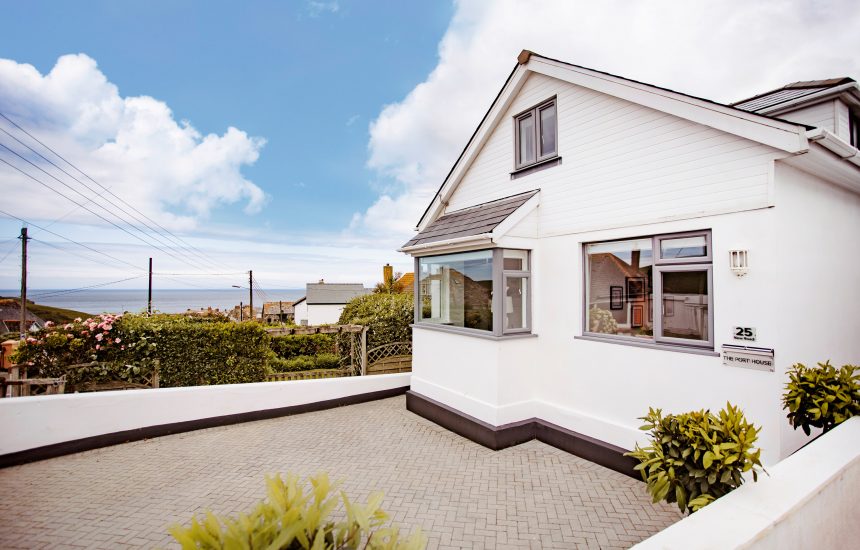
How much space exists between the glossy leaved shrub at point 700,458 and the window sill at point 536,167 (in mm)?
4527

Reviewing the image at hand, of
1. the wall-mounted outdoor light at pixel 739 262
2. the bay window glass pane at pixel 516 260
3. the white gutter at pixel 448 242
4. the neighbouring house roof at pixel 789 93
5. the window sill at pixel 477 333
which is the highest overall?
the neighbouring house roof at pixel 789 93

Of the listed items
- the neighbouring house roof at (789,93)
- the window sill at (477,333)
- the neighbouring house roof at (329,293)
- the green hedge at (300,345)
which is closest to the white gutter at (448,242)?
the window sill at (477,333)

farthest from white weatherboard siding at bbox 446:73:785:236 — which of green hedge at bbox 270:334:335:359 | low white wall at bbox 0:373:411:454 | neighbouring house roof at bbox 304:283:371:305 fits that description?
neighbouring house roof at bbox 304:283:371:305

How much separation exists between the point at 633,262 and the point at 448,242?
2.98m

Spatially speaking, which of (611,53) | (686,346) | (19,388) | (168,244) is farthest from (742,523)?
(168,244)

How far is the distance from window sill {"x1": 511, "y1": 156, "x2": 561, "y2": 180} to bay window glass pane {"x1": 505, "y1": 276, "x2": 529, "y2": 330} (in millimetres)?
2024

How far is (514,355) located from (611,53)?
9.67 meters

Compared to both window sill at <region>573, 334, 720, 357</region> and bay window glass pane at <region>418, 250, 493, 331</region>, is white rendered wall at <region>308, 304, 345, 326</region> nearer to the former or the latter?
bay window glass pane at <region>418, 250, 493, 331</region>

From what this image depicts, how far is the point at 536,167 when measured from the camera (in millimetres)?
6730

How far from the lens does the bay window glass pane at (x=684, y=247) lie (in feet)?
15.0

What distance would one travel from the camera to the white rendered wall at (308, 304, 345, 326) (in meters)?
50.5

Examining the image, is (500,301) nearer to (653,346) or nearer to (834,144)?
(653,346)

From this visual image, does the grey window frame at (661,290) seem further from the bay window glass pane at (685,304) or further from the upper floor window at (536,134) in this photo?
the upper floor window at (536,134)

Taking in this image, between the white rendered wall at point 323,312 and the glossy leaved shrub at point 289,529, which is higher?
the glossy leaved shrub at point 289,529
